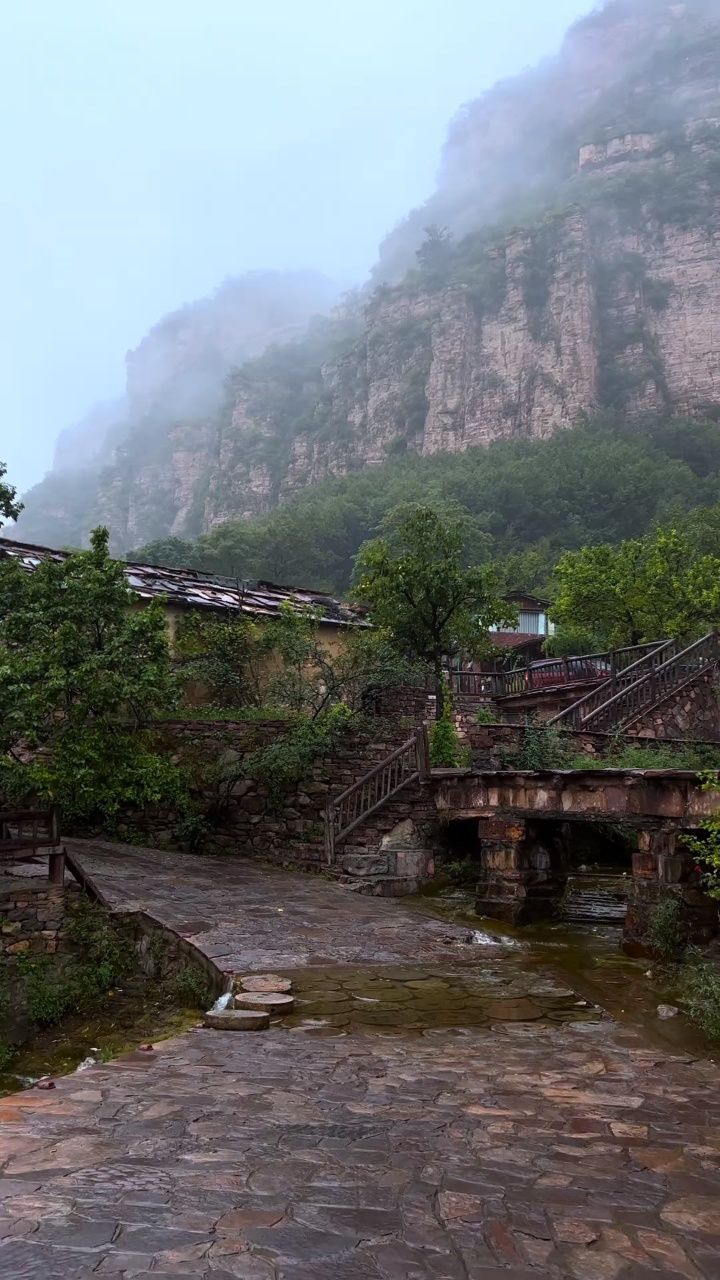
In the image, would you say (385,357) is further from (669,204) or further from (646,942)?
(646,942)

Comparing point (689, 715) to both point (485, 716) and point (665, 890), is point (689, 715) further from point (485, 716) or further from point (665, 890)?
point (665, 890)

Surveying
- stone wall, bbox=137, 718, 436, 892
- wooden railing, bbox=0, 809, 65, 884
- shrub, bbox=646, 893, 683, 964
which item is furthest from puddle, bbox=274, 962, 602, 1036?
stone wall, bbox=137, 718, 436, 892

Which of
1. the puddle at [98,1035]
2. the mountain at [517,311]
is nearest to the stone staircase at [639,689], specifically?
the puddle at [98,1035]

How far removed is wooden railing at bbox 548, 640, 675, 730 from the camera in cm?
1812

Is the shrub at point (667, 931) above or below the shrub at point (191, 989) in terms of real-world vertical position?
above

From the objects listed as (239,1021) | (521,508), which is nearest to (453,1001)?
(239,1021)

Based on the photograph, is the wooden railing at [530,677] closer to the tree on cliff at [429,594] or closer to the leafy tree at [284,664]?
the tree on cliff at [429,594]

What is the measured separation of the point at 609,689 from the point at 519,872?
8139 millimetres

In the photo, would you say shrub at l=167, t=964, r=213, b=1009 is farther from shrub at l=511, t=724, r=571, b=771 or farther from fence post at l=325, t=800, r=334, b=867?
shrub at l=511, t=724, r=571, b=771

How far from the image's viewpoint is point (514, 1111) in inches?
205

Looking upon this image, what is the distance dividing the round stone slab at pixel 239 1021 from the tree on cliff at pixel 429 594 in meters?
12.9

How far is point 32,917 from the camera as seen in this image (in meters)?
11.4

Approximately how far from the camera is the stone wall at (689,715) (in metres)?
18.2

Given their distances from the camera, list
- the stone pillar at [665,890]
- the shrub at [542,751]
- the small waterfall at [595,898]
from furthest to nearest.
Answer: the shrub at [542,751] → the small waterfall at [595,898] → the stone pillar at [665,890]
